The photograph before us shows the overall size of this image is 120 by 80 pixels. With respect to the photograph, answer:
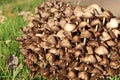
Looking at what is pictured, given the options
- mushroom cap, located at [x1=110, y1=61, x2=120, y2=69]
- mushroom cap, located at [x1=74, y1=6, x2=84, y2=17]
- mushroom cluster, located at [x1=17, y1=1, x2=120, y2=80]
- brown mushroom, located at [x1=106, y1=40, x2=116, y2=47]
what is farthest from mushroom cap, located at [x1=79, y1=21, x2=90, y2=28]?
mushroom cap, located at [x1=110, y1=61, x2=120, y2=69]

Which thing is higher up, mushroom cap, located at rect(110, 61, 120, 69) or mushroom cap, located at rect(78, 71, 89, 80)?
mushroom cap, located at rect(110, 61, 120, 69)

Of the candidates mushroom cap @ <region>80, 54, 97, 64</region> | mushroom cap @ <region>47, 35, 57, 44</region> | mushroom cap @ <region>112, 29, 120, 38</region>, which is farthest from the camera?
mushroom cap @ <region>47, 35, 57, 44</region>

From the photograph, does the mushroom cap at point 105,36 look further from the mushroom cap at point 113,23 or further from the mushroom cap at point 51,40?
the mushroom cap at point 51,40

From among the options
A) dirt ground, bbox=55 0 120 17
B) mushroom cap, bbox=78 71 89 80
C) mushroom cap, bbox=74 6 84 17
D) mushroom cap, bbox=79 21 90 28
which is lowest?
mushroom cap, bbox=78 71 89 80

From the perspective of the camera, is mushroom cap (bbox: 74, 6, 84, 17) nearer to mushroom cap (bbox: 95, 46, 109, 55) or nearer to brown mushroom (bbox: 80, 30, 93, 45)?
brown mushroom (bbox: 80, 30, 93, 45)

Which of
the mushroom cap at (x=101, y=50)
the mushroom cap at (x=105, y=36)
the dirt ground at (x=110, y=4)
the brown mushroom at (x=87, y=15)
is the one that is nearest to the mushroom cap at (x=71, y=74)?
the mushroom cap at (x=101, y=50)

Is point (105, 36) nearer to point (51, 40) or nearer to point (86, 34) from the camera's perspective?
point (86, 34)

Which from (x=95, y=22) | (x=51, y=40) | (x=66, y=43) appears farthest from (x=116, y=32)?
(x=51, y=40)

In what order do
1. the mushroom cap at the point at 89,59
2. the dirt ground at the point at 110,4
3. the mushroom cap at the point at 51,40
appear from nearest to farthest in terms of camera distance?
the mushroom cap at the point at 89,59, the mushroom cap at the point at 51,40, the dirt ground at the point at 110,4
